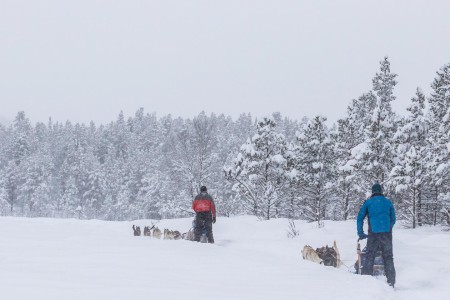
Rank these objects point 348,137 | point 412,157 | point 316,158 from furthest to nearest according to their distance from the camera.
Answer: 1. point 348,137
2. point 316,158
3. point 412,157

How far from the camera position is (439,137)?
21172 millimetres

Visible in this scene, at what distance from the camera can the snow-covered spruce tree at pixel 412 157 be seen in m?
20.9

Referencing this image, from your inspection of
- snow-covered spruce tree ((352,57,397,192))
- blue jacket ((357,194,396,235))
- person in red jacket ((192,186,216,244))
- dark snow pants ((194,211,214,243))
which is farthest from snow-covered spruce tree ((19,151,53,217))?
blue jacket ((357,194,396,235))

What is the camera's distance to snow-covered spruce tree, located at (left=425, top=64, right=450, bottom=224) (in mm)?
19484

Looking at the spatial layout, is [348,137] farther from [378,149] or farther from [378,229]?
[378,229]

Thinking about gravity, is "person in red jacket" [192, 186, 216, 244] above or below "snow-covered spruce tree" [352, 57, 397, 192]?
below

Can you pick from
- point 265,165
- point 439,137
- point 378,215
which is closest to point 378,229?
point 378,215

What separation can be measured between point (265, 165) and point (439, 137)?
35.0ft

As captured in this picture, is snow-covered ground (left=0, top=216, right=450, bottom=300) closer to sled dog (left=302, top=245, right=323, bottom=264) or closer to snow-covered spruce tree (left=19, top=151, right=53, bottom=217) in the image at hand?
sled dog (left=302, top=245, right=323, bottom=264)

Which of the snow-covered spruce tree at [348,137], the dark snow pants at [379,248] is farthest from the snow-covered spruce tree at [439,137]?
the dark snow pants at [379,248]

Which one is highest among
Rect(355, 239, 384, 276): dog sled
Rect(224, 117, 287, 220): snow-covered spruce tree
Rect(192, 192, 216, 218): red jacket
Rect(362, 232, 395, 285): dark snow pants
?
Rect(224, 117, 287, 220): snow-covered spruce tree

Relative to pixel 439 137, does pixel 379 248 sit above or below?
below

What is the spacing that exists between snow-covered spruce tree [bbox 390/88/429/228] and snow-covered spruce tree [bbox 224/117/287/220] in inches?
303

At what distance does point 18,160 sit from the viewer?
8612cm
